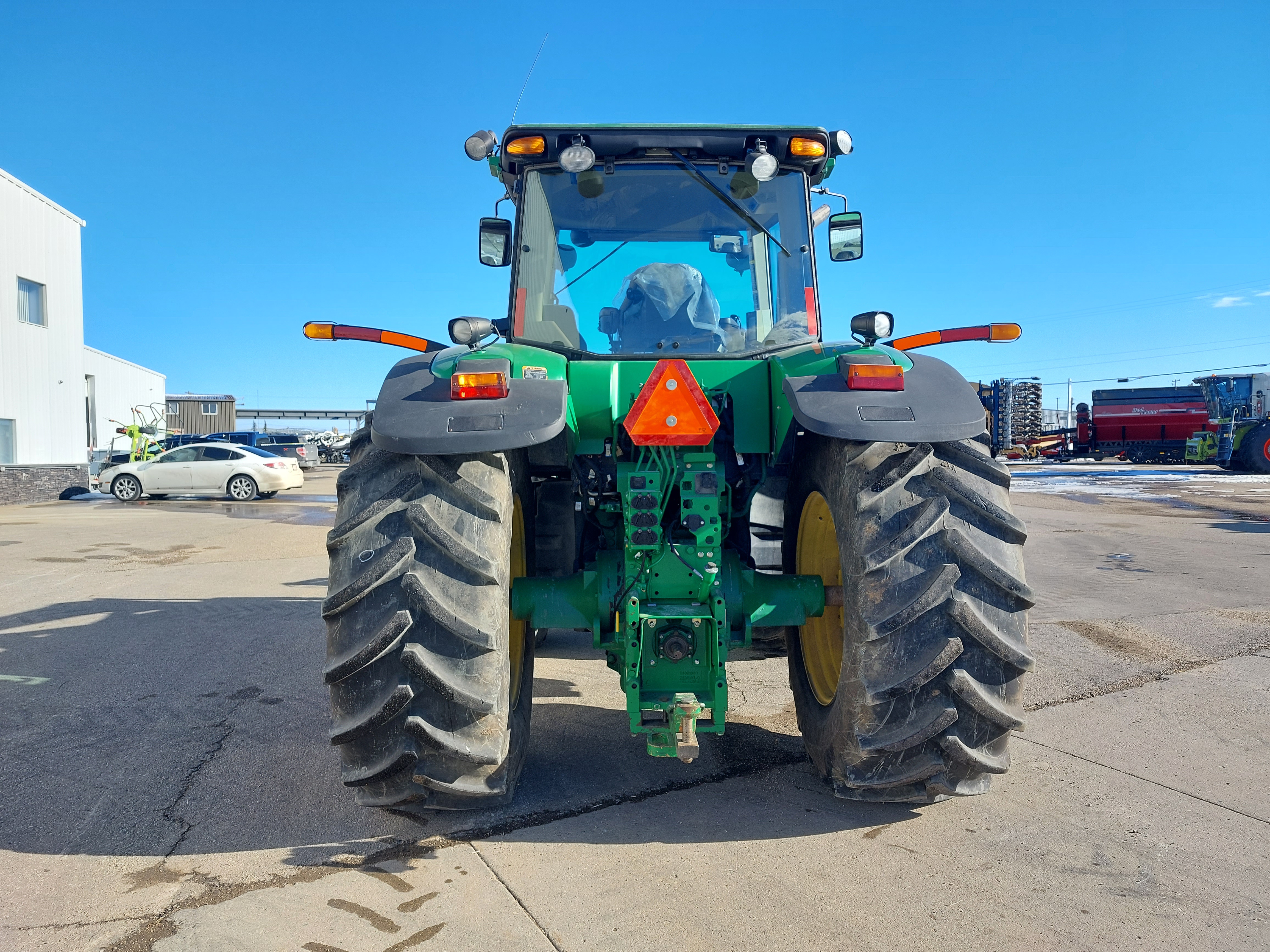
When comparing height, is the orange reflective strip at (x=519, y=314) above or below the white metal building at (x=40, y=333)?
below

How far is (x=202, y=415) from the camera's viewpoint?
5903 cm

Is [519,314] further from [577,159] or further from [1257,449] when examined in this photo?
[1257,449]

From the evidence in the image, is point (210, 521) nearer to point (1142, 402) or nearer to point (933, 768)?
point (933, 768)

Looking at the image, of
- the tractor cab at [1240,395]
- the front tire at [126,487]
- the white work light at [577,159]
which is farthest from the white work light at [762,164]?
the tractor cab at [1240,395]

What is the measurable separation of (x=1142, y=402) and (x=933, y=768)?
4194 cm

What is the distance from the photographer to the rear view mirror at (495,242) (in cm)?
397

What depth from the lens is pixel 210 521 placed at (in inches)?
565

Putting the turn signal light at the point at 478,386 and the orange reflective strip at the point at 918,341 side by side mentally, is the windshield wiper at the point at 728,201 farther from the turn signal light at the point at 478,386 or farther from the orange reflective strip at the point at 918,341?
the turn signal light at the point at 478,386

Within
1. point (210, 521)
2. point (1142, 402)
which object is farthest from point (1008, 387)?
point (210, 521)

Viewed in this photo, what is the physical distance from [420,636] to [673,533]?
95cm

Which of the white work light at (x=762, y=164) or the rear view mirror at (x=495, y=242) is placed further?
the rear view mirror at (x=495, y=242)

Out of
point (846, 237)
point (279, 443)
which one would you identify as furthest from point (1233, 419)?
point (279, 443)

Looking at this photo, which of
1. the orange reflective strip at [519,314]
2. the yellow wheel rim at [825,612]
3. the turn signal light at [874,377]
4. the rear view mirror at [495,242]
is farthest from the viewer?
the rear view mirror at [495,242]

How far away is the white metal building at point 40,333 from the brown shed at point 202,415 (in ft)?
120
